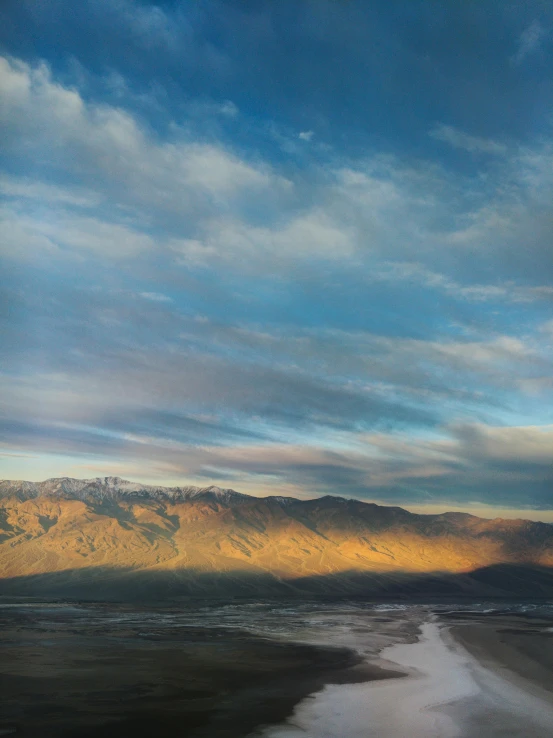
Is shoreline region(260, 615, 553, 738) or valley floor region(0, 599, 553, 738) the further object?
valley floor region(0, 599, 553, 738)

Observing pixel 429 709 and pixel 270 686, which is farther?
pixel 270 686

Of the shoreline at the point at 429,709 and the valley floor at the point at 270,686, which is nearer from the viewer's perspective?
the shoreline at the point at 429,709

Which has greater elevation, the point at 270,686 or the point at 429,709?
the point at 429,709

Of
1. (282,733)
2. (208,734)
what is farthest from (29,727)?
(282,733)

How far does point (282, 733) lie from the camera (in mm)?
22609

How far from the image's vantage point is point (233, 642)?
5541 centimetres

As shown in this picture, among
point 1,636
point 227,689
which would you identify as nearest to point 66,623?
point 1,636

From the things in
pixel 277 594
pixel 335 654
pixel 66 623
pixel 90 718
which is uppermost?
pixel 90 718

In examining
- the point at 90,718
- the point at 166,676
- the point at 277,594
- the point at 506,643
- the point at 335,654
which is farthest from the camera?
the point at 277,594

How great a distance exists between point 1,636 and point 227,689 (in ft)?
116

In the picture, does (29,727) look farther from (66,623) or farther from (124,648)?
(66,623)

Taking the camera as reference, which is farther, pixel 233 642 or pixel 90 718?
pixel 233 642

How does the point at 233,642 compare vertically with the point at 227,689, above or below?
below

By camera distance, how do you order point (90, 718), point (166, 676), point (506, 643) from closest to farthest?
1. point (90, 718)
2. point (166, 676)
3. point (506, 643)
